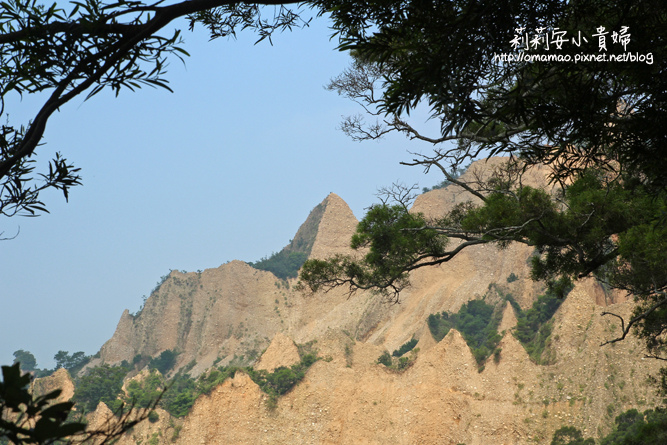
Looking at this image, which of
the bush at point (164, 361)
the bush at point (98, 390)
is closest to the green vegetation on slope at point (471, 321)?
the bush at point (98, 390)

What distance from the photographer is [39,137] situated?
2572 millimetres

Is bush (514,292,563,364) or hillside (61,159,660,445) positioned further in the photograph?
bush (514,292,563,364)

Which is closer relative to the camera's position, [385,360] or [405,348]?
[385,360]

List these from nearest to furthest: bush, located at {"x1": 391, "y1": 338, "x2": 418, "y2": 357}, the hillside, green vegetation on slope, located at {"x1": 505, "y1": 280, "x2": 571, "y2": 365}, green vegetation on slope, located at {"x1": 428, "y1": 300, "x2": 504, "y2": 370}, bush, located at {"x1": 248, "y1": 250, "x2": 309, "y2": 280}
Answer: the hillside
green vegetation on slope, located at {"x1": 505, "y1": 280, "x2": 571, "y2": 365}
green vegetation on slope, located at {"x1": 428, "y1": 300, "x2": 504, "y2": 370}
bush, located at {"x1": 391, "y1": 338, "x2": 418, "y2": 357}
bush, located at {"x1": 248, "y1": 250, "x2": 309, "y2": 280}

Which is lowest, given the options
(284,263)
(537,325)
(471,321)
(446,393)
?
(446,393)

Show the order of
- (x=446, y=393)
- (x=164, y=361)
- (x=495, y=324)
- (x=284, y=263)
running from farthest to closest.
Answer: (x=284, y=263)
(x=164, y=361)
(x=495, y=324)
(x=446, y=393)

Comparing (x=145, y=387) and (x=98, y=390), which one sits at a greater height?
(x=98, y=390)

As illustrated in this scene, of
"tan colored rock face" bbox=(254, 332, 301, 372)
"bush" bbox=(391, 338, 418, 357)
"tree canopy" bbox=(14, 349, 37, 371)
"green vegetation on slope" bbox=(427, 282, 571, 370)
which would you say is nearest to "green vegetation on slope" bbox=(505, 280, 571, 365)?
"green vegetation on slope" bbox=(427, 282, 571, 370)

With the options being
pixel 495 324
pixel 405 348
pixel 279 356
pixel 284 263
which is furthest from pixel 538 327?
pixel 284 263

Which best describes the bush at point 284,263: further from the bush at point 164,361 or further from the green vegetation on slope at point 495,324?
the green vegetation on slope at point 495,324

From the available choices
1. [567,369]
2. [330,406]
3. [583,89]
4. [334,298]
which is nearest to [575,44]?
[583,89]

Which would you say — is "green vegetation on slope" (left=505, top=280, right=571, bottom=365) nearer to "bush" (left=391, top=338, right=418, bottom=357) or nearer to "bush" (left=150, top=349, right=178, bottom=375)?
"bush" (left=391, top=338, right=418, bottom=357)

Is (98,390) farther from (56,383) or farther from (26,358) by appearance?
(26,358)

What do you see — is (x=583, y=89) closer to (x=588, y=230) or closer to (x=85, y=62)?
(x=85, y=62)
